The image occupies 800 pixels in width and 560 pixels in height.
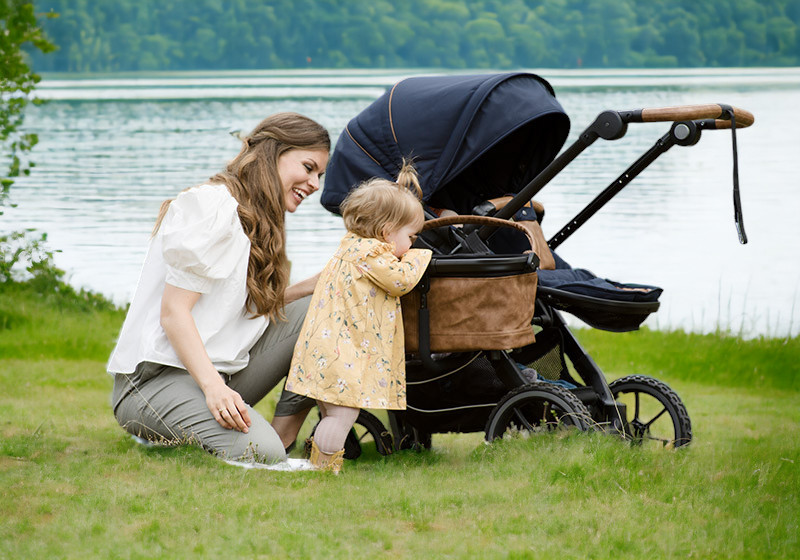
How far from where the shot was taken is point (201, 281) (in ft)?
11.6

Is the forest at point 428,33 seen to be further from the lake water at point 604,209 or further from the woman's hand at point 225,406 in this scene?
the woman's hand at point 225,406

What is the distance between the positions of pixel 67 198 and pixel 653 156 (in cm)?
1360

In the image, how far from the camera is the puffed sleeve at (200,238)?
346cm

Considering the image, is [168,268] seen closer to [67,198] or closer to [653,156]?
[653,156]

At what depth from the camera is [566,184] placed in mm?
16969

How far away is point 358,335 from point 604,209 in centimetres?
1235

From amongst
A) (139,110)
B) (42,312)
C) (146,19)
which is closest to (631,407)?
(42,312)

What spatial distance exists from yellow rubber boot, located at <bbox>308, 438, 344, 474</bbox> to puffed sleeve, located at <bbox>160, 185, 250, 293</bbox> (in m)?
0.69

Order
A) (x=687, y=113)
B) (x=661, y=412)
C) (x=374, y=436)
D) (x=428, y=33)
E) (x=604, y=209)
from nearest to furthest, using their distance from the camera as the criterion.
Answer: (x=687, y=113), (x=661, y=412), (x=374, y=436), (x=604, y=209), (x=428, y=33)

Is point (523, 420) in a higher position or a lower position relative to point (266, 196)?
lower

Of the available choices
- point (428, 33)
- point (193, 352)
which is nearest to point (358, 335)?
point (193, 352)

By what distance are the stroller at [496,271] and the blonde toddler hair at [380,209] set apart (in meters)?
0.13

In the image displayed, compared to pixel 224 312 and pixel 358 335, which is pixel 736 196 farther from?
pixel 224 312

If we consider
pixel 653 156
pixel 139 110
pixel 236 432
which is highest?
pixel 139 110
